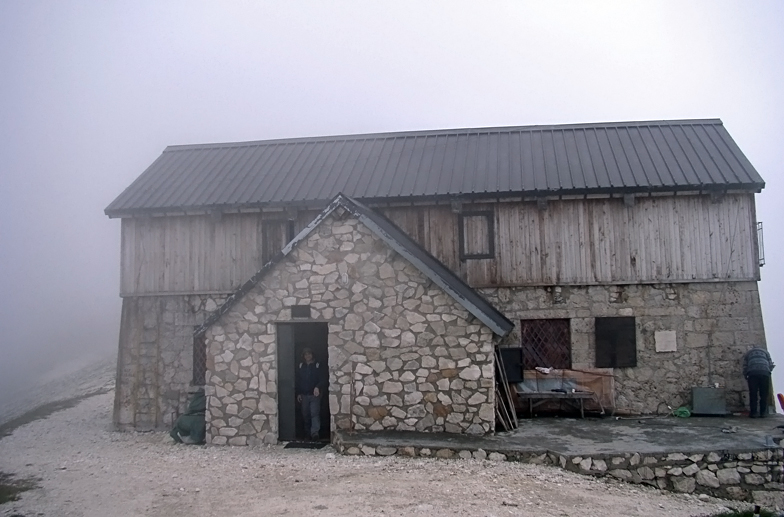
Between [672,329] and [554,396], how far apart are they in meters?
3.00

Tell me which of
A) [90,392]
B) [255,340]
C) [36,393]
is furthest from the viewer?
[36,393]

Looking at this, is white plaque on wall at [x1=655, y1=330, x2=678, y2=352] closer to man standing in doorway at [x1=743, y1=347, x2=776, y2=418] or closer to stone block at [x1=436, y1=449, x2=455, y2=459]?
man standing in doorway at [x1=743, y1=347, x2=776, y2=418]

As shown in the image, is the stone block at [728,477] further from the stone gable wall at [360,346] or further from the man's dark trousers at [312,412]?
the man's dark trousers at [312,412]

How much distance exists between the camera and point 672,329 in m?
14.1

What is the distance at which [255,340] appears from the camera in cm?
1229

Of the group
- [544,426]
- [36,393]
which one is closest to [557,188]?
[544,426]

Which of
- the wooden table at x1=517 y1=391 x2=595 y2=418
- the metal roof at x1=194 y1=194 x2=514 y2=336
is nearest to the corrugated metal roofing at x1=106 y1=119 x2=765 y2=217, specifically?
the metal roof at x1=194 y1=194 x2=514 y2=336

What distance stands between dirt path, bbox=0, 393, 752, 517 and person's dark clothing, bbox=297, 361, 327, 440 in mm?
897

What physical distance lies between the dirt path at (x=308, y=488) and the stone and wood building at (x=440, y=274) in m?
1.25

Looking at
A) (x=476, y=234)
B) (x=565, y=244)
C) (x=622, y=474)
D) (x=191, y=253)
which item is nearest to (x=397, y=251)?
(x=476, y=234)

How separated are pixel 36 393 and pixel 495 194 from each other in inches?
766

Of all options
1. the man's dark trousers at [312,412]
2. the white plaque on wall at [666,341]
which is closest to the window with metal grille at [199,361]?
the man's dark trousers at [312,412]

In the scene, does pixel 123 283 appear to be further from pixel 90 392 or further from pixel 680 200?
pixel 680 200

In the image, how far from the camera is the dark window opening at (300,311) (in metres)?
12.2
